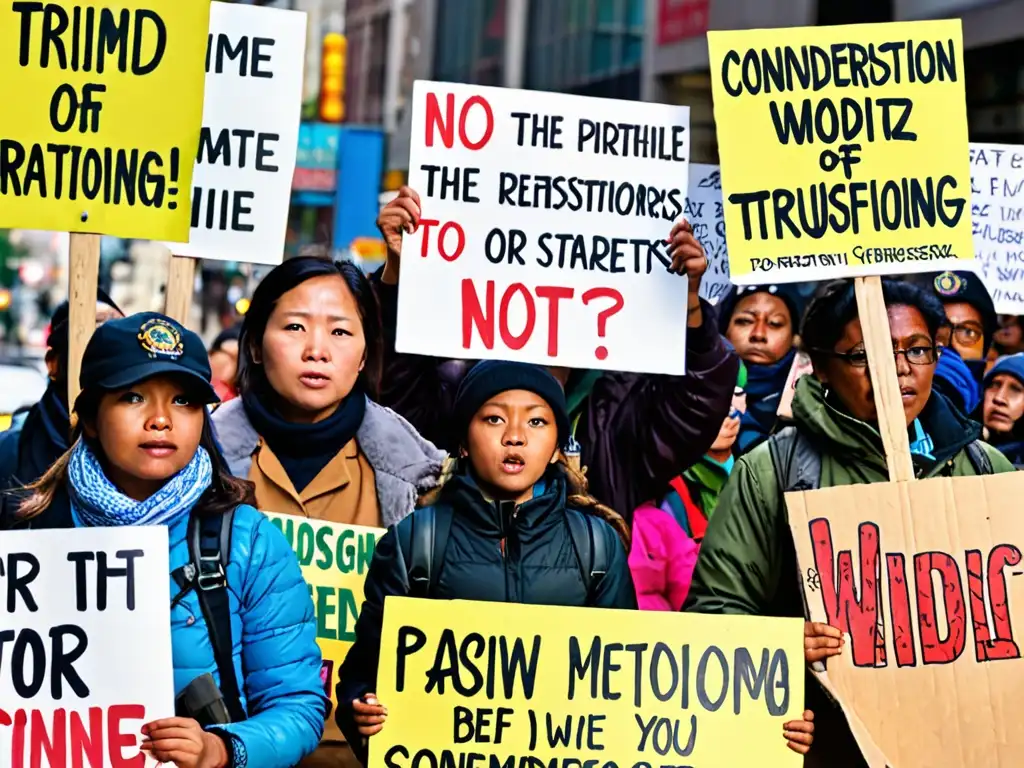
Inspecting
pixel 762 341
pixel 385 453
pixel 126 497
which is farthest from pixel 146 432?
pixel 762 341

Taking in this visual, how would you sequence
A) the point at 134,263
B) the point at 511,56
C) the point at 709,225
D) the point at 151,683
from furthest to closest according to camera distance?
the point at 134,263, the point at 511,56, the point at 709,225, the point at 151,683

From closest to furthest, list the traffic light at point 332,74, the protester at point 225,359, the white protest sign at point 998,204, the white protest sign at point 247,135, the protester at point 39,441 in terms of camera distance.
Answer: the protester at point 39,441
the white protest sign at point 247,135
the white protest sign at point 998,204
the protester at point 225,359
the traffic light at point 332,74

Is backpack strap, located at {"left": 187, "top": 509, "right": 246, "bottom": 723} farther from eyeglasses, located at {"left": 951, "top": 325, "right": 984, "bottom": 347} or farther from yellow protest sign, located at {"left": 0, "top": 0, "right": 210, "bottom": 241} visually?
eyeglasses, located at {"left": 951, "top": 325, "right": 984, "bottom": 347}

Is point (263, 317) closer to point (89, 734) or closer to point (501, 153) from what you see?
point (501, 153)

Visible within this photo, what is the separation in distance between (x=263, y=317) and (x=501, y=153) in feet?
2.50

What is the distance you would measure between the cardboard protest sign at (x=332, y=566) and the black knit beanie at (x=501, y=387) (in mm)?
659

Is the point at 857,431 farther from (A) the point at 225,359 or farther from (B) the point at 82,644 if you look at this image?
(A) the point at 225,359

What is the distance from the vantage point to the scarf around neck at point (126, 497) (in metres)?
3.49

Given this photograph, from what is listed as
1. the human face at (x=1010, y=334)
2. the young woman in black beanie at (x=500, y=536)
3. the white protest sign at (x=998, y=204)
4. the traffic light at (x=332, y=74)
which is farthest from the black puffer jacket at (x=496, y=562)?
the traffic light at (x=332, y=74)

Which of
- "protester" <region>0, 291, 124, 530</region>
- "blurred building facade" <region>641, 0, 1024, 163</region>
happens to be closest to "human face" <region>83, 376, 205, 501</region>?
"protester" <region>0, 291, 124, 530</region>

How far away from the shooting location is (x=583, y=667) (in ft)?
12.6

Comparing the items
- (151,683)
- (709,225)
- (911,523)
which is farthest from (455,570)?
(709,225)

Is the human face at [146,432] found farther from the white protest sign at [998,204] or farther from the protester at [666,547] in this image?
the white protest sign at [998,204]

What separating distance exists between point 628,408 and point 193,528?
192 centimetres
